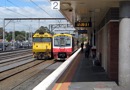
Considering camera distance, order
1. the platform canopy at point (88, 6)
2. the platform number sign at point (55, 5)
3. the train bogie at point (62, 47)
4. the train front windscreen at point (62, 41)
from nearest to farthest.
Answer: the platform number sign at point (55, 5)
the platform canopy at point (88, 6)
the train bogie at point (62, 47)
the train front windscreen at point (62, 41)

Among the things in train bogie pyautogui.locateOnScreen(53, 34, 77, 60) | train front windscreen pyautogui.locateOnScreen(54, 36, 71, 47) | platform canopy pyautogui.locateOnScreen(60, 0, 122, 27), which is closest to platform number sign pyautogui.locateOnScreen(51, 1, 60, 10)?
platform canopy pyautogui.locateOnScreen(60, 0, 122, 27)

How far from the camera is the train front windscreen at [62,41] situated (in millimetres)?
35000

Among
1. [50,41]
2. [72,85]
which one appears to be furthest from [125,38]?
[50,41]

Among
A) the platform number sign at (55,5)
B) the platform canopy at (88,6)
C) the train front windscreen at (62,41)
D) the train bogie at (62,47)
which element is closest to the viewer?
the platform number sign at (55,5)

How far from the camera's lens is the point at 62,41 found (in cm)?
3506

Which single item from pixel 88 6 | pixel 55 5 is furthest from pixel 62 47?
pixel 55 5

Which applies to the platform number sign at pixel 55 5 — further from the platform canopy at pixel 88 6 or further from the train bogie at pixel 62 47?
A: the train bogie at pixel 62 47

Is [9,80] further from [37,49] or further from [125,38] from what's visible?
[37,49]

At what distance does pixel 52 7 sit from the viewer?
11.4m

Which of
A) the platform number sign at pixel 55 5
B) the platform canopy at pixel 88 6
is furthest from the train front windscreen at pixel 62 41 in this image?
the platform number sign at pixel 55 5

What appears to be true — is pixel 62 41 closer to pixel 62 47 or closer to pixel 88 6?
pixel 62 47

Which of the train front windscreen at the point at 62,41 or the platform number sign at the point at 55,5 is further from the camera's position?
the train front windscreen at the point at 62,41

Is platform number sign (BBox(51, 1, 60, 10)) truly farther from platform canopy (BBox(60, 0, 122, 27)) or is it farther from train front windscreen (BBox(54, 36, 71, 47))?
train front windscreen (BBox(54, 36, 71, 47))

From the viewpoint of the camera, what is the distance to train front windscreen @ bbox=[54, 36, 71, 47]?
35.0 m
